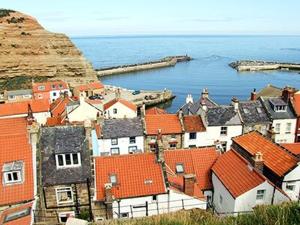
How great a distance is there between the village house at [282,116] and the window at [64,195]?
29.2 metres

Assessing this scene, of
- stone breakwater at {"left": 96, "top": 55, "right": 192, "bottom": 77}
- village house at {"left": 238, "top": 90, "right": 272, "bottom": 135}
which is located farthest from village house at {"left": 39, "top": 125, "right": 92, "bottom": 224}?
stone breakwater at {"left": 96, "top": 55, "right": 192, "bottom": 77}

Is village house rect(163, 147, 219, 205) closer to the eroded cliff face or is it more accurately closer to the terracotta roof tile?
the terracotta roof tile

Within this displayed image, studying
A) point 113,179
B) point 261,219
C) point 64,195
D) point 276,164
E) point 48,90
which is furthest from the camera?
point 48,90

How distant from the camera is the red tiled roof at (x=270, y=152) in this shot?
23.9 metres

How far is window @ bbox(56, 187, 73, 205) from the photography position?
2211 centimetres

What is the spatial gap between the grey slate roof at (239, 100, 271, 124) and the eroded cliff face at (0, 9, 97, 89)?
7694 centimetres

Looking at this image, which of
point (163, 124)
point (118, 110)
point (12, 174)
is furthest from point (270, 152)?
point (118, 110)

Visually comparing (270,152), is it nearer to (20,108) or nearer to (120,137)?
(120,137)

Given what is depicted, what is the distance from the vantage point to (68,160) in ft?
75.3

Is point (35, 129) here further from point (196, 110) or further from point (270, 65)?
point (270, 65)

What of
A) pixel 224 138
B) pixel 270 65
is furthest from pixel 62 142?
pixel 270 65

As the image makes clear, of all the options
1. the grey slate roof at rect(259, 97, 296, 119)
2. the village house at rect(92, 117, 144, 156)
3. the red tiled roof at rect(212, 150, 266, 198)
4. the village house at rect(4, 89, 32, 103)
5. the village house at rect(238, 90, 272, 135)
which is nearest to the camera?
the red tiled roof at rect(212, 150, 266, 198)

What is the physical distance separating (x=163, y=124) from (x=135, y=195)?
16904mm

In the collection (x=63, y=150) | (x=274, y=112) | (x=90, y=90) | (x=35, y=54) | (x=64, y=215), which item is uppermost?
(x=35, y=54)
